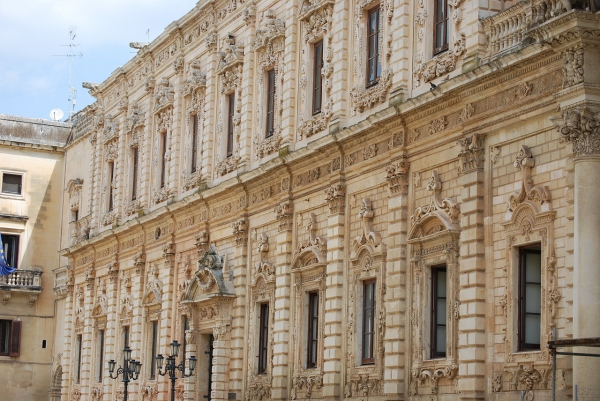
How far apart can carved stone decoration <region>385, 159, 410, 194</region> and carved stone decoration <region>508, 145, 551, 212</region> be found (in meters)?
3.26

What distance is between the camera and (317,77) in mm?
24953

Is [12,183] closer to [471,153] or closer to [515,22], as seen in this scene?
[471,153]

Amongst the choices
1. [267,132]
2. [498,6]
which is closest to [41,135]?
[267,132]

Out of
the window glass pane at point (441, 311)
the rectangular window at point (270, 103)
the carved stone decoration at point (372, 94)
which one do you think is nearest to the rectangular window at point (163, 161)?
the rectangular window at point (270, 103)

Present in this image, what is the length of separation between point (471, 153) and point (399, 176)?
226cm

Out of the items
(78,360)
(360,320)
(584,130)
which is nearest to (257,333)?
(360,320)

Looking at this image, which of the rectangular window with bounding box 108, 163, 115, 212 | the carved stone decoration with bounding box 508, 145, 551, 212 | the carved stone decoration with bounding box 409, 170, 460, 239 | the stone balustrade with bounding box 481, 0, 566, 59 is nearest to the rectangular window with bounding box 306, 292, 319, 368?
the carved stone decoration with bounding box 409, 170, 460, 239

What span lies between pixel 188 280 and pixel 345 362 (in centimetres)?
875

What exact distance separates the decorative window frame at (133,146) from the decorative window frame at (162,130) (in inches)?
40.2

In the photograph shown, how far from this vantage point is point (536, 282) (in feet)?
57.5

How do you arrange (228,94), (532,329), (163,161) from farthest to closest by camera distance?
1. (163,161)
2. (228,94)
3. (532,329)

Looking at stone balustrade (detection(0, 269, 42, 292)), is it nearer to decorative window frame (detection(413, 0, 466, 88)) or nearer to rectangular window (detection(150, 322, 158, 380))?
rectangular window (detection(150, 322, 158, 380))

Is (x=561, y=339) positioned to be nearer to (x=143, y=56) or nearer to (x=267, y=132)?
(x=267, y=132)

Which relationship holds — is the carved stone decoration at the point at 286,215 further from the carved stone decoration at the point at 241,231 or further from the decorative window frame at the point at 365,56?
the decorative window frame at the point at 365,56
